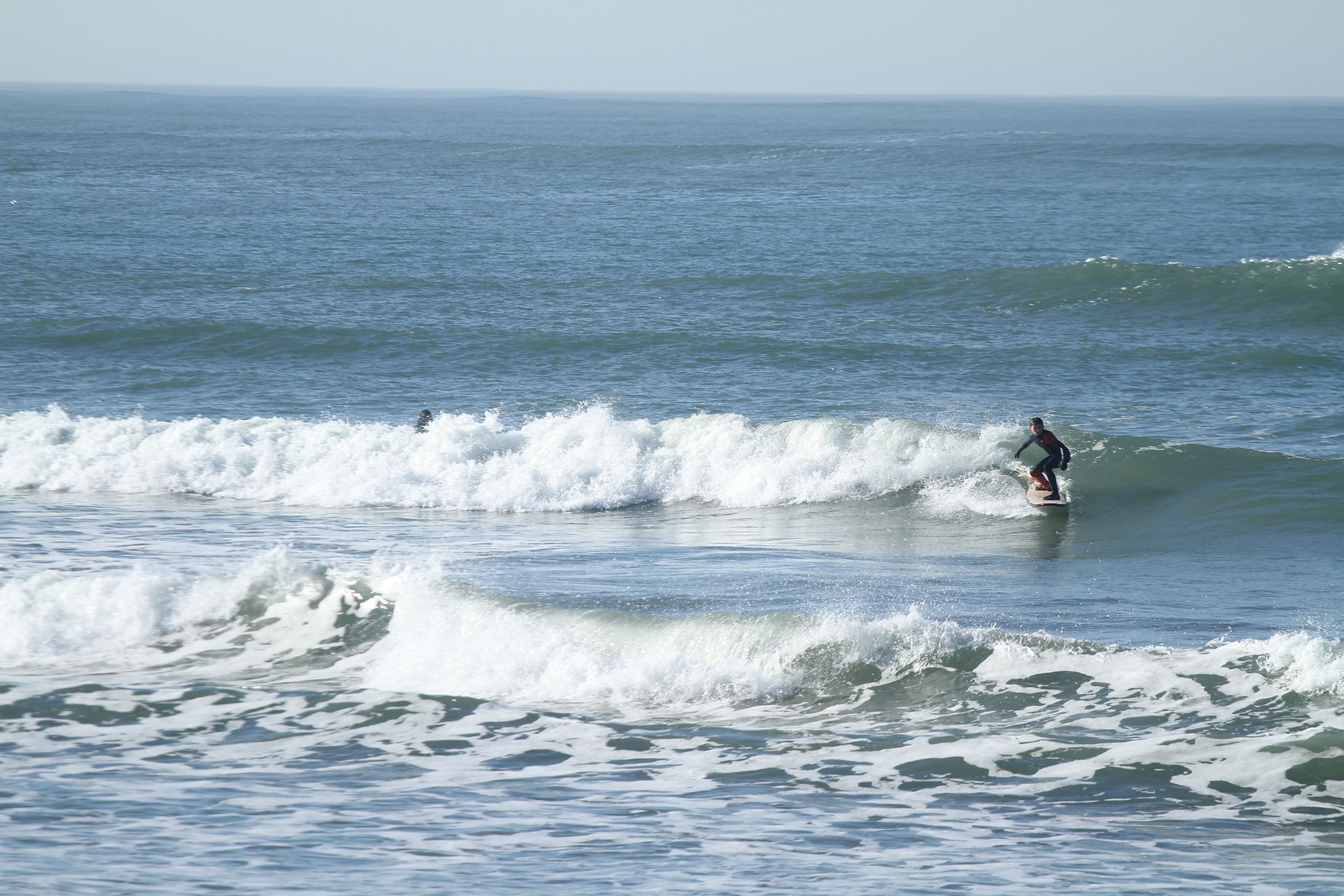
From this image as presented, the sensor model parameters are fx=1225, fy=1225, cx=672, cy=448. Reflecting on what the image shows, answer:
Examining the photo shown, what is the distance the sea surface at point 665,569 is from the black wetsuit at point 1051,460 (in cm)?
63

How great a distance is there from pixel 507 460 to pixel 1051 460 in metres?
8.44

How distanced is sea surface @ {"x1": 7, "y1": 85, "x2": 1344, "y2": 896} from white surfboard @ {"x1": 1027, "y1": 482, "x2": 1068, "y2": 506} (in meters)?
0.31

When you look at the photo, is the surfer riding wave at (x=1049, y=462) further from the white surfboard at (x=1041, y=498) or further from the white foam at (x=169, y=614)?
the white foam at (x=169, y=614)

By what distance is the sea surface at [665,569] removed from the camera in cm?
755

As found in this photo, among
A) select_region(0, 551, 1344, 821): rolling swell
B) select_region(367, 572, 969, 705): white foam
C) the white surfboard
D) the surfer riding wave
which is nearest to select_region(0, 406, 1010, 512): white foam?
the white surfboard

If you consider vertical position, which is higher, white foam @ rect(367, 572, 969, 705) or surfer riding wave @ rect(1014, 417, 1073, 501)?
surfer riding wave @ rect(1014, 417, 1073, 501)

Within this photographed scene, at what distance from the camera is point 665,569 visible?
549 inches

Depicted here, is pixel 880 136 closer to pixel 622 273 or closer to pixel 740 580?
pixel 622 273

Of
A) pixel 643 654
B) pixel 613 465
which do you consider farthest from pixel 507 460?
pixel 643 654

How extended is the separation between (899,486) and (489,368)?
1152 centimetres

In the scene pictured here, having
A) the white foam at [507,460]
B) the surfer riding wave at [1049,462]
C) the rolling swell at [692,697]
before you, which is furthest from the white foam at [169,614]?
the surfer riding wave at [1049,462]

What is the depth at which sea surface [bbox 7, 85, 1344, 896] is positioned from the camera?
755cm

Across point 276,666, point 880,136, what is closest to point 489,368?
point 276,666

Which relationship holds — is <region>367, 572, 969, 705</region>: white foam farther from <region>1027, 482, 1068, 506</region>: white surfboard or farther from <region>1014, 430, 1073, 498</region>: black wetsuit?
<region>1027, 482, 1068, 506</region>: white surfboard
